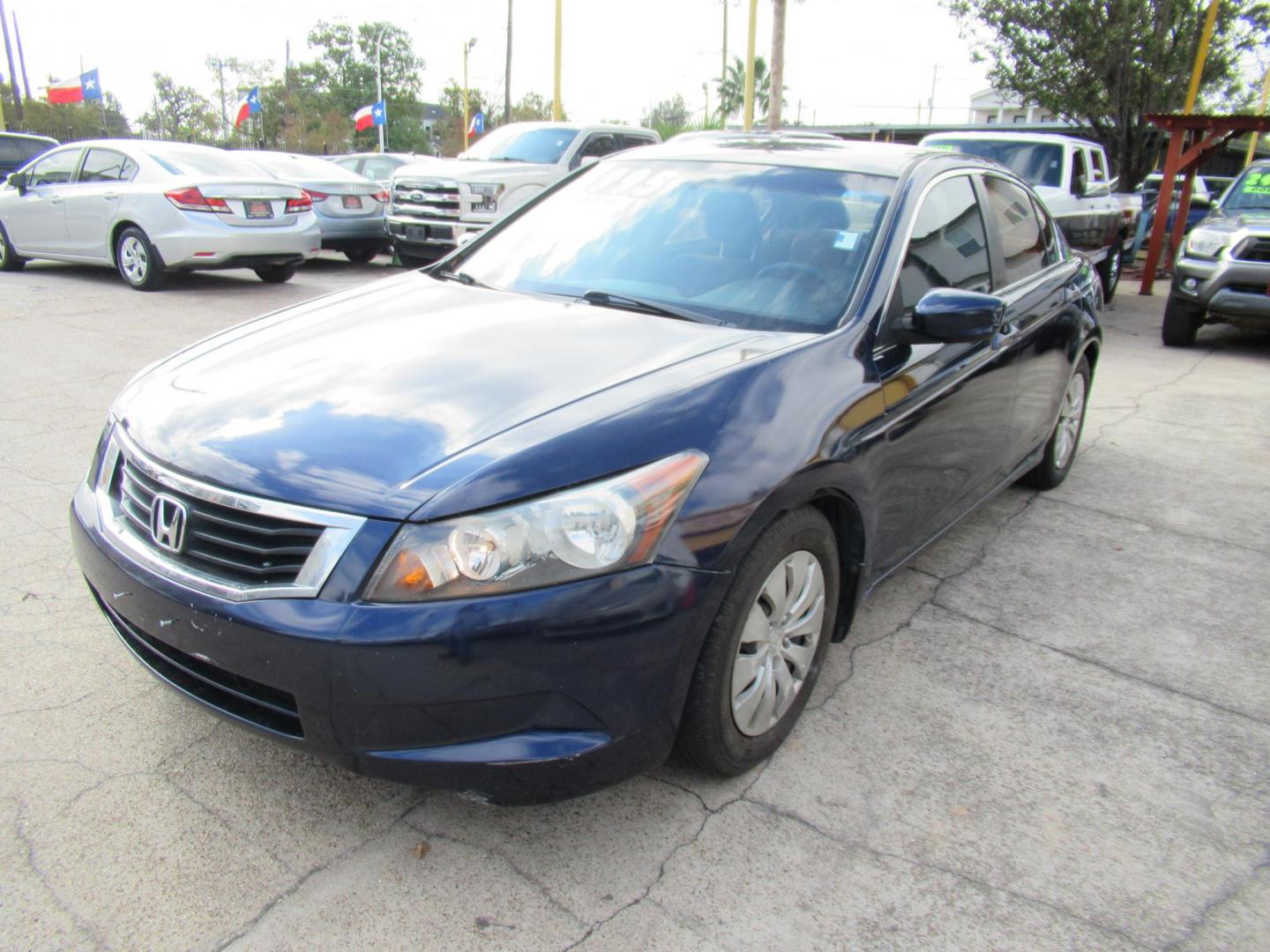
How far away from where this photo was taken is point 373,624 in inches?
77.9

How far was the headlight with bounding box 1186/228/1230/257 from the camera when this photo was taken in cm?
931

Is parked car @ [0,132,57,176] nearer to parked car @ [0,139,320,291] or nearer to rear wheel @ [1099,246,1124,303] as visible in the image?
parked car @ [0,139,320,291]

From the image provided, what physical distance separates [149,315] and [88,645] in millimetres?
6758

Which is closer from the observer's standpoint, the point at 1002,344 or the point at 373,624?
the point at 373,624

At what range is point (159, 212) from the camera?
9922 millimetres

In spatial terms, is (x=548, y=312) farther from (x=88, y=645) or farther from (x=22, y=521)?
(x=22, y=521)

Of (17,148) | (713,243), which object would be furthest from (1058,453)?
(17,148)

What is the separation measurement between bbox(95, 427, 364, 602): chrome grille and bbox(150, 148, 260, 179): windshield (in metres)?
9.07

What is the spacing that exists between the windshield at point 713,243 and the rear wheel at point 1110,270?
10.4m

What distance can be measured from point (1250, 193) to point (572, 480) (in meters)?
10.9

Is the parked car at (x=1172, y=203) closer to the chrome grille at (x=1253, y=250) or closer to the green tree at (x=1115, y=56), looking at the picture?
the green tree at (x=1115, y=56)

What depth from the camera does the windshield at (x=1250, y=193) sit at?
10172 mm

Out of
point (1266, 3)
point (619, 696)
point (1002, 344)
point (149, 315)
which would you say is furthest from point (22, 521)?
point (1266, 3)

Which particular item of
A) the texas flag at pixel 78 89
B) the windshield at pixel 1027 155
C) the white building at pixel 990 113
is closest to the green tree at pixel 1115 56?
the windshield at pixel 1027 155
